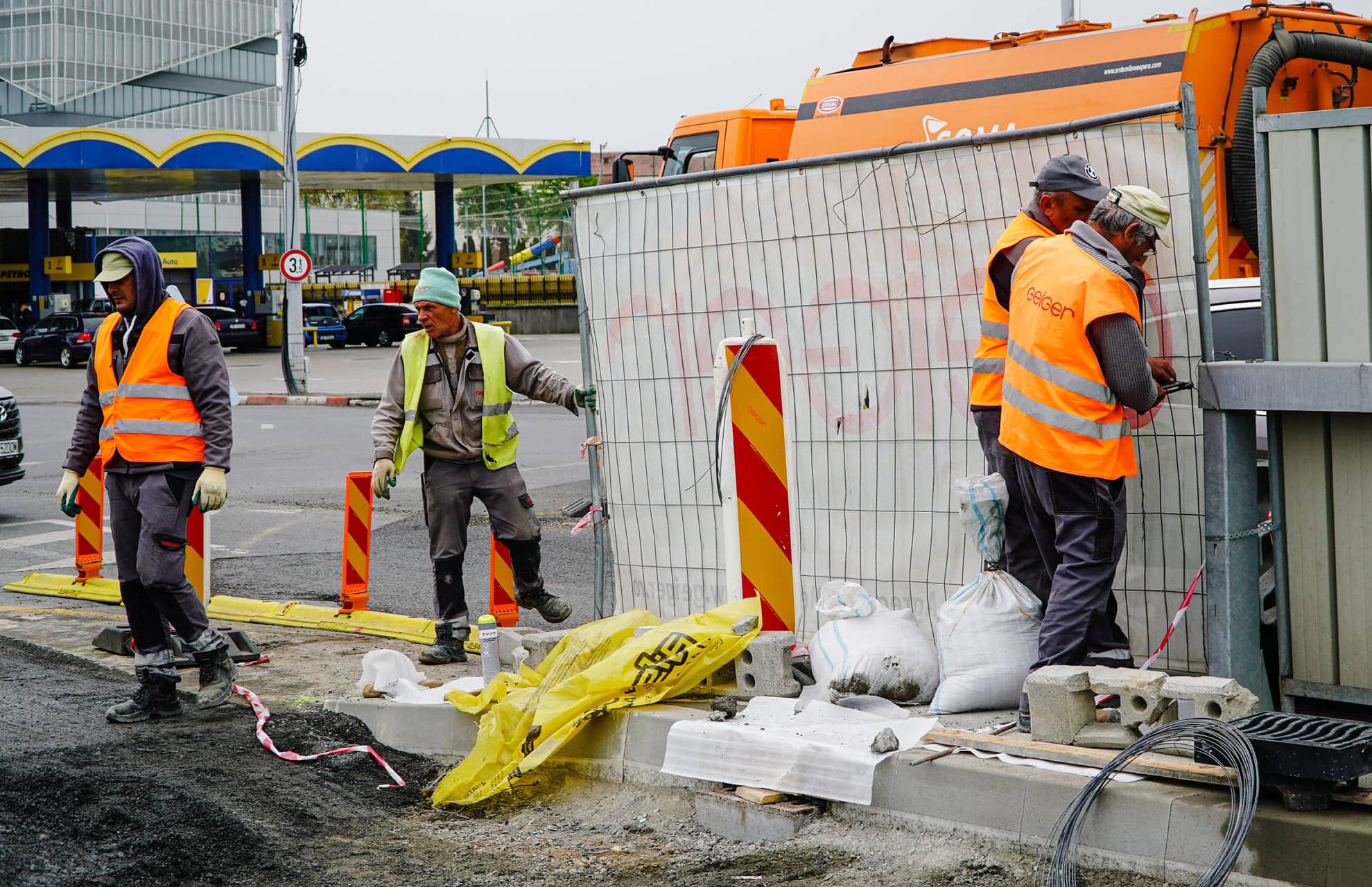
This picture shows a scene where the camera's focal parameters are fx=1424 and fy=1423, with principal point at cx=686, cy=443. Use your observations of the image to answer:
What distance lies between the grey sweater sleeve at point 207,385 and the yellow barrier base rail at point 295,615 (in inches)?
68.3

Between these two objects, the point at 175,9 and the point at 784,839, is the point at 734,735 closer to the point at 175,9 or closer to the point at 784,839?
the point at 784,839

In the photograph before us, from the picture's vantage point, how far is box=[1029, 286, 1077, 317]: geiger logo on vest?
4465 millimetres

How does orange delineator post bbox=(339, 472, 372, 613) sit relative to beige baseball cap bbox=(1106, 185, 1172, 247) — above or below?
below

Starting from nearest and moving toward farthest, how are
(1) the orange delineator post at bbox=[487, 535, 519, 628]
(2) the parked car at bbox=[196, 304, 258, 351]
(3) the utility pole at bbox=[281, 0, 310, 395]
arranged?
(1) the orange delineator post at bbox=[487, 535, 519, 628] → (3) the utility pole at bbox=[281, 0, 310, 395] → (2) the parked car at bbox=[196, 304, 258, 351]

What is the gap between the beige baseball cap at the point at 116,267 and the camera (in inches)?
234

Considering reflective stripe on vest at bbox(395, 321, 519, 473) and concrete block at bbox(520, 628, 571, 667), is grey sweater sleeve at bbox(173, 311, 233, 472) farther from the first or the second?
concrete block at bbox(520, 628, 571, 667)

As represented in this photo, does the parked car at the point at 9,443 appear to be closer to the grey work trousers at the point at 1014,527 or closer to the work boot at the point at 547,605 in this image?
the work boot at the point at 547,605

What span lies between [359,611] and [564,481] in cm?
594

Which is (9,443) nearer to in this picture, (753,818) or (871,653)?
(871,653)

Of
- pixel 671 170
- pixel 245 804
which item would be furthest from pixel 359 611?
pixel 671 170

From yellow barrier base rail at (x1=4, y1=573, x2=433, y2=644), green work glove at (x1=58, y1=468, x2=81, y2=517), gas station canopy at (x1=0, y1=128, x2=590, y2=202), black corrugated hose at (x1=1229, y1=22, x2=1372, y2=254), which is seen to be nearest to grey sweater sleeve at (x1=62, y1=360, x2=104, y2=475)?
green work glove at (x1=58, y1=468, x2=81, y2=517)

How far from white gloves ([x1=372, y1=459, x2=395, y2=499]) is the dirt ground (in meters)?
1.43

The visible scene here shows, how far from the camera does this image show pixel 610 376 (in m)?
6.53

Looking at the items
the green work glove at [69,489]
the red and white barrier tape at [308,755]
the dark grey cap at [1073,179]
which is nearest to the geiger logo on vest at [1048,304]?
the dark grey cap at [1073,179]
